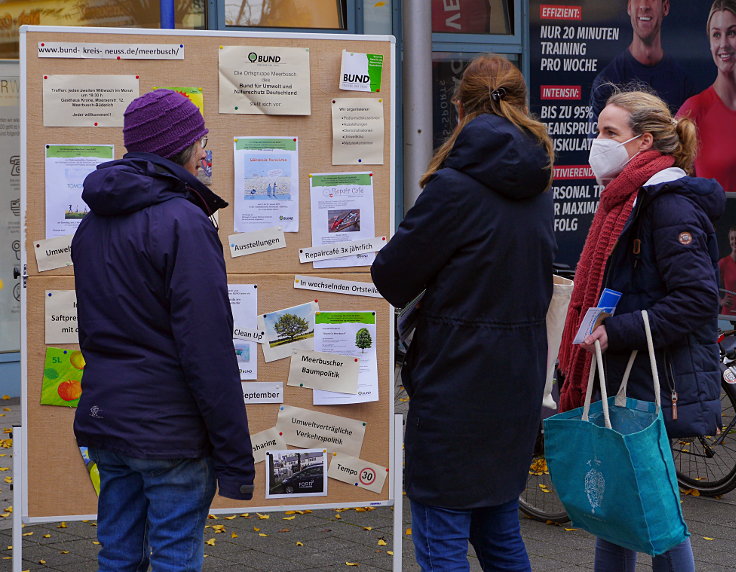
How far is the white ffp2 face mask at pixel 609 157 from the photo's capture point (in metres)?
3.69

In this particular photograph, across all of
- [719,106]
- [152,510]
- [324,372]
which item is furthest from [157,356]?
[719,106]

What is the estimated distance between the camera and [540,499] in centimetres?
552

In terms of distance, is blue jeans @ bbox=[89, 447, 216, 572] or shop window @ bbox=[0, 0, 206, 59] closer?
blue jeans @ bbox=[89, 447, 216, 572]

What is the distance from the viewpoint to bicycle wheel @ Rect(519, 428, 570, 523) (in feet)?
17.7

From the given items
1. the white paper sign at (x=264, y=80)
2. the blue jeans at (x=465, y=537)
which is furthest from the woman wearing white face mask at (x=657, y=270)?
the white paper sign at (x=264, y=80)

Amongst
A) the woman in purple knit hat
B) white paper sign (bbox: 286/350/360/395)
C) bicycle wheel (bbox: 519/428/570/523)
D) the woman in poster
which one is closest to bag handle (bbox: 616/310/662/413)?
white paper sign (bbox: 286/350/360/395)

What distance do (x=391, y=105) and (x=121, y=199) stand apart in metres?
1.61

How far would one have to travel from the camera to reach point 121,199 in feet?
9.50

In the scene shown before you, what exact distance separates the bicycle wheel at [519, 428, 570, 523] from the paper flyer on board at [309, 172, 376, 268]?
1.68 m

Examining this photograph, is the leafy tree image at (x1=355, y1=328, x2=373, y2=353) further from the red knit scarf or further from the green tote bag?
the green tote bag

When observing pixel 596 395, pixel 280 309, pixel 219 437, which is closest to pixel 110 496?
pixel 219 437

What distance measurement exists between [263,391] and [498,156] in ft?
5.34

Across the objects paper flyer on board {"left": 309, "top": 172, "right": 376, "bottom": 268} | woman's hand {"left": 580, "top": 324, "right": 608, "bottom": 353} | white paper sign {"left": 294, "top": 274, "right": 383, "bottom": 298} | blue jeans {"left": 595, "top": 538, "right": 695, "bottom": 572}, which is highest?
paper flyer on board {"left": 309, "top": 172, "right": 376, "bottom": 268}

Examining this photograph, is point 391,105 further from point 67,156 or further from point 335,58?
point 67,156
